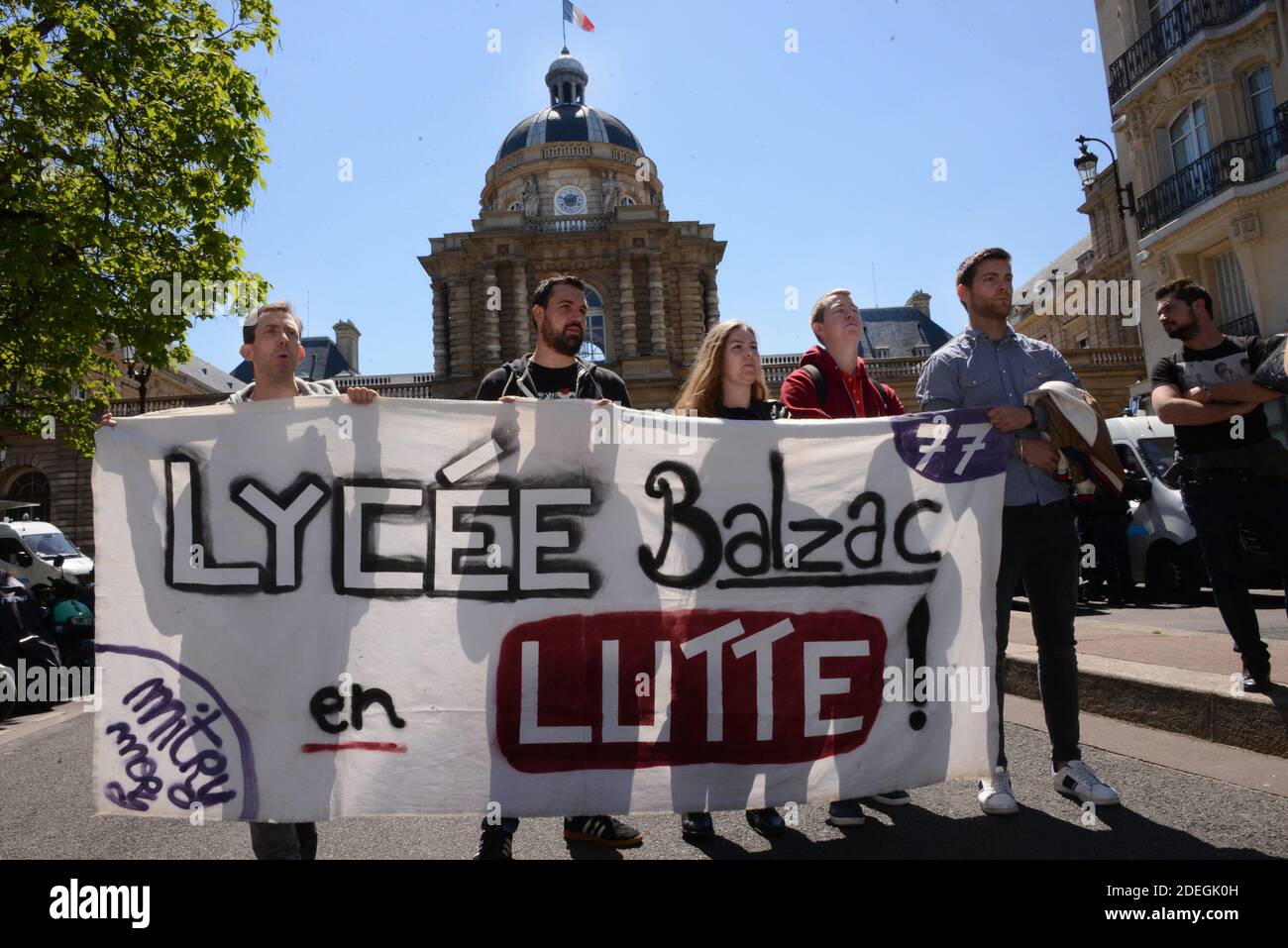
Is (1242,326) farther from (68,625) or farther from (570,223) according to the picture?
(570,223)

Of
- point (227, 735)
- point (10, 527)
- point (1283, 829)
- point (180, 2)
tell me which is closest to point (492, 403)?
point (227, 735)

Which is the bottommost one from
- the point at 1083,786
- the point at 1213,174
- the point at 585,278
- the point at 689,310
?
the point at 1083,786

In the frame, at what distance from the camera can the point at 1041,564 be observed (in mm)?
3738

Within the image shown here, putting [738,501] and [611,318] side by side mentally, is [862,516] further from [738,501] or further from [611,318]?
[611,318]

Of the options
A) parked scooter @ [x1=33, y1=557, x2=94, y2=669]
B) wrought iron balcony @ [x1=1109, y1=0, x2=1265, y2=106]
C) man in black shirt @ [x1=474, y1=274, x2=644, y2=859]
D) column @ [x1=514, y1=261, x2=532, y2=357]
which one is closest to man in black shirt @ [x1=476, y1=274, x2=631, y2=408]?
man in black shirt @ [x1=474, y1=274, x2=644, y2=859]

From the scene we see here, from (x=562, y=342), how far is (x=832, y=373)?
1.20 meters

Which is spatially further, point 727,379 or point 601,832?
point 727,379

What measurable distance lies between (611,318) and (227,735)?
144ft

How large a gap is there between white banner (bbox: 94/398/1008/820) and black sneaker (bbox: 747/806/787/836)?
25 centimetres

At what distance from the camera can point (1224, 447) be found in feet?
14.9

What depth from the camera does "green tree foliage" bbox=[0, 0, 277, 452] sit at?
11.8 metres

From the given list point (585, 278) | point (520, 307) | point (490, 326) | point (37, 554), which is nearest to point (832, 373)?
point (37, 554)

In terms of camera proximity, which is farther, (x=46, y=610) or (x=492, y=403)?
(x=46, y=610)
